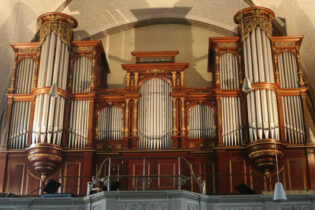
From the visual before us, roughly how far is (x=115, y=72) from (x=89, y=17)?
262cm

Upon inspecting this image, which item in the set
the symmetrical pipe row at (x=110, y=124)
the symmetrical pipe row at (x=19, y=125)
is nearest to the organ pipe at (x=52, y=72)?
the symmetrical pipe row at (x=19, y=125)

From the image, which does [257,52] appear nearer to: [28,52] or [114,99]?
[114,99]

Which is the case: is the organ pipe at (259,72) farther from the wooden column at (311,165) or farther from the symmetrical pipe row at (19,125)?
the symmetrical pipe row at (19,125)

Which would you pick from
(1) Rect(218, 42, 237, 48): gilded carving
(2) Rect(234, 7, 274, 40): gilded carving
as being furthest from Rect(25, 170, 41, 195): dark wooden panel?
(2) Rect(234, 7, 274, 40): gilded carving

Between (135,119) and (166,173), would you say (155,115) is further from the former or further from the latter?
(166,173)

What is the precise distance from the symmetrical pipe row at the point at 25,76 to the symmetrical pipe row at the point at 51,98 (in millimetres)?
562

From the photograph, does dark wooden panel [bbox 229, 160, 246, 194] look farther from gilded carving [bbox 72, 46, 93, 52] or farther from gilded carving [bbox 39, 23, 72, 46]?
gilded carving [bbox 39, 23, 72, 46]

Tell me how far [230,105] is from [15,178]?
25.6 ft

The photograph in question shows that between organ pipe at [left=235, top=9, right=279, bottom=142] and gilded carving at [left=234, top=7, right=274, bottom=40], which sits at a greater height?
gilded carving at [left=234, top=7, right=274, bottom=40]

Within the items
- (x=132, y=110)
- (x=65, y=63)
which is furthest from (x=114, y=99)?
(x=65, y=63)

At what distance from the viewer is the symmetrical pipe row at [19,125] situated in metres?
18.5

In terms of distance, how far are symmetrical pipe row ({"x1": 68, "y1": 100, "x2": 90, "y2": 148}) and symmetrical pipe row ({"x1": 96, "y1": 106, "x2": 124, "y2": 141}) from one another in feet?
1.78

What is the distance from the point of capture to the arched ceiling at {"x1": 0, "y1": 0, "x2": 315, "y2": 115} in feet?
66.8

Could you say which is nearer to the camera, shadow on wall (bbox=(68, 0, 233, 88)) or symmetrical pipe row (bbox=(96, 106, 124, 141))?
symmetrical pipe row (bbox=(96, 106, 124, 141))
